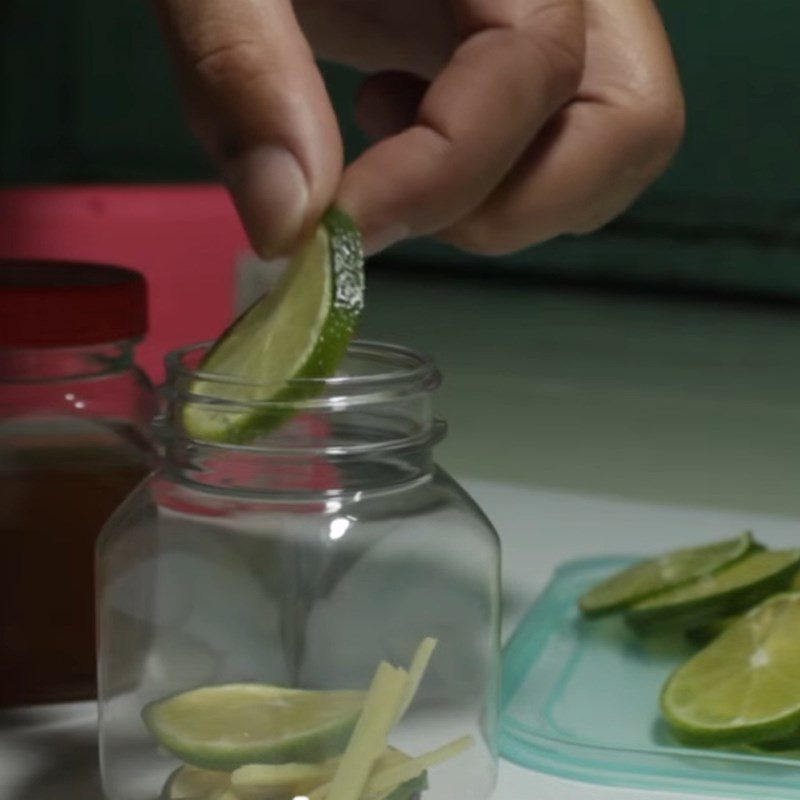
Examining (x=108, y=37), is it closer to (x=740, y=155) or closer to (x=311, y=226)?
(x=740, y=155)

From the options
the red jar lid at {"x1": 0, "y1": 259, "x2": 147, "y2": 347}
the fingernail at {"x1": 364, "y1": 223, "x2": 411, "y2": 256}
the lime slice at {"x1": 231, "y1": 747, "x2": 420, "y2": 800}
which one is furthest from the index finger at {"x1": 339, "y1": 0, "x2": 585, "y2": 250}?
the lime slice at {"x1": 231, "y1": 747, "x2": 420, "y2": 800}

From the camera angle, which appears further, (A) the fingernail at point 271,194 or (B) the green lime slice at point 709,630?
(B) the green lime slice at point 709,630

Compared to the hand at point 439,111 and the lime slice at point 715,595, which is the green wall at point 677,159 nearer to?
the hand at point 439,111

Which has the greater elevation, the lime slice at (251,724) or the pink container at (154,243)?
the pink container at (154,243)

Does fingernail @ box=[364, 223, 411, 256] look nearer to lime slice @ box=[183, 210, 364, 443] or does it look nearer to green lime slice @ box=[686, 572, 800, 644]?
lime slice @ box=[183, 210, 364, 443]

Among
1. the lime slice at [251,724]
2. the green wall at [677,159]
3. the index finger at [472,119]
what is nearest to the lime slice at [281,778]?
the lime slice at [251,724]

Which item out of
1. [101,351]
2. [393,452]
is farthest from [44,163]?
[393,452]

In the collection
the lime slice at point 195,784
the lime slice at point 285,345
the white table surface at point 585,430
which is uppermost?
the lime slice at point 285,345
